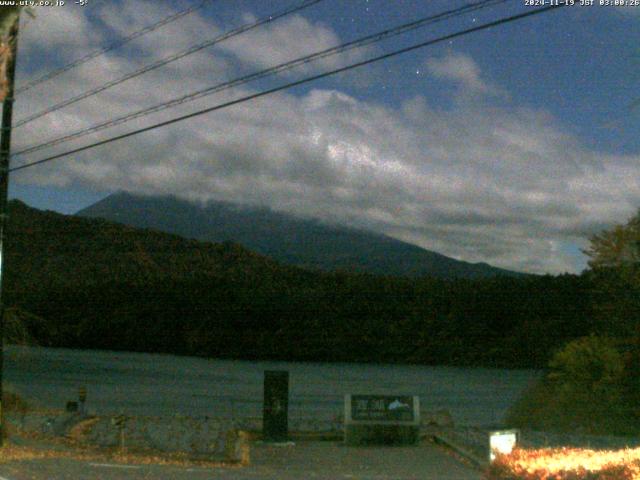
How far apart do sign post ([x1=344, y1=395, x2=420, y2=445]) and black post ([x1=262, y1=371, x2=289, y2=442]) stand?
1562 millimetres

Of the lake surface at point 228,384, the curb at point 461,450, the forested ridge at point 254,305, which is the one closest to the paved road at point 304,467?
the curb at point 461,450

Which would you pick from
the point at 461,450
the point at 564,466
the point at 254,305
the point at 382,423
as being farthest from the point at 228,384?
the point at 564,466

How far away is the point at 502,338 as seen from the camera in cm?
2847

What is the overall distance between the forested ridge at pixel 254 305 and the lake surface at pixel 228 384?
675mm

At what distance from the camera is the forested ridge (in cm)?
2830

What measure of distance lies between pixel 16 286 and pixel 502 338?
21179 mm

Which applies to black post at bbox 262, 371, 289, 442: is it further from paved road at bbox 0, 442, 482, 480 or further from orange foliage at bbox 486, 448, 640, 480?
orange foliage at bbox 486, 448, 640, 480

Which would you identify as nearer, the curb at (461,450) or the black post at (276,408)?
the curb at (461,450)

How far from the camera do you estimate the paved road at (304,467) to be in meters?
11.3

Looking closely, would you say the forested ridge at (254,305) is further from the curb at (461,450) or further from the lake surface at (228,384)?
the curb at (461,450)

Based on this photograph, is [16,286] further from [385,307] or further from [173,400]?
[385,307]

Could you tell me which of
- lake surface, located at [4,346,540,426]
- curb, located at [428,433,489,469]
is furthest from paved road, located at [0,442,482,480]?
lake surface, located at [4,346,540,426]

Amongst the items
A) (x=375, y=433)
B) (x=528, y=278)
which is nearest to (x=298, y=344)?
(x=528, y=278)

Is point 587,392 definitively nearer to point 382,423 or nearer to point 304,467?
point 382,423
